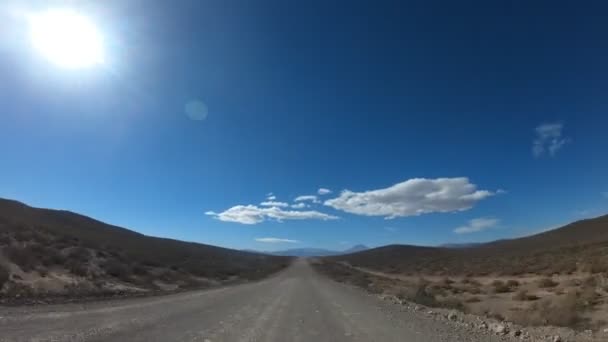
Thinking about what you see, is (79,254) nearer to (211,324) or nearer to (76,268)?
(76,268)

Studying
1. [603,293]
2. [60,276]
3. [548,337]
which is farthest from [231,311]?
[603,293]

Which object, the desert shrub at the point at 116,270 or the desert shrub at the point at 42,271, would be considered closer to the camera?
the desert shrub at the point at 42,271

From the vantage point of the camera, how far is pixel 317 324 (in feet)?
42.0

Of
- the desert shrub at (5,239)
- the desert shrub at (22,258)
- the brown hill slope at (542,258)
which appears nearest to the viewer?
the desert shrub at (22,258)

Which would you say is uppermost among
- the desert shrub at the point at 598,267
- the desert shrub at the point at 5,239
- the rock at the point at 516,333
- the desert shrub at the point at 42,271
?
the desert shrub at the point at 5,239

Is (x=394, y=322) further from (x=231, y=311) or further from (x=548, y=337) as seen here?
(x=231, y=311)

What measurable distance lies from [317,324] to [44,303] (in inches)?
366

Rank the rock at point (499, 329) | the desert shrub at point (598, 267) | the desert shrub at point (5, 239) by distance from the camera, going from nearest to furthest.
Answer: the rock at point (499, 329), the desert shrub at point (5, 239), the desert shrub at point (598, 267)

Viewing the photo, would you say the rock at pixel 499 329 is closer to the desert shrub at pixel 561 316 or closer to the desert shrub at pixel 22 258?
the desert shrub at pixel 561 316

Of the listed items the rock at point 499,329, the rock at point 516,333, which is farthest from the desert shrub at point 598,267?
the rock at point 516,333

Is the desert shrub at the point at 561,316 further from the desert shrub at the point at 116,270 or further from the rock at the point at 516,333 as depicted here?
the desert shrub at the point at 116,270

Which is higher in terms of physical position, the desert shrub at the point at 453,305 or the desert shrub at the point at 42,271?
the desert shrub at the point at 42,271

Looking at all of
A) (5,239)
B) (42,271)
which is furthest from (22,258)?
(5,239)

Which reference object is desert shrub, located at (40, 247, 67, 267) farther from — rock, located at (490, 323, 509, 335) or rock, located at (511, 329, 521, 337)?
rock, located at (511, 329, 521, 337)
